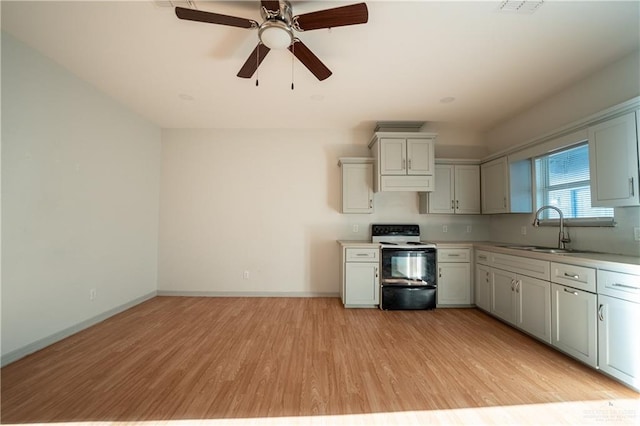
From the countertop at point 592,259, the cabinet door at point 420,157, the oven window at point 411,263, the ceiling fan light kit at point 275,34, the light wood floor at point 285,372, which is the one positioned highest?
the ceiling fan light kit at point 275,34

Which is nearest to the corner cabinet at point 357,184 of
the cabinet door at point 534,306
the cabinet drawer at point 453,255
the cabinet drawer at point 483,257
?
the cabinet drawer at point 453,255

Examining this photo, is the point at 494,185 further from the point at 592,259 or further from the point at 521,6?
the point at 521,6

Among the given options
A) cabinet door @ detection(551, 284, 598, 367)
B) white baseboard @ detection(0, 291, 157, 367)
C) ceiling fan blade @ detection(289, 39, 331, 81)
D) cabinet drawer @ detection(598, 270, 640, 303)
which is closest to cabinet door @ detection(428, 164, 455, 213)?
cabinet door @ detection(551, 284, 598, 367)

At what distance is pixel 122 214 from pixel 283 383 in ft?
10.1

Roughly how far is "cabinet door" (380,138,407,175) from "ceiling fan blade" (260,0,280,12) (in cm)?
230

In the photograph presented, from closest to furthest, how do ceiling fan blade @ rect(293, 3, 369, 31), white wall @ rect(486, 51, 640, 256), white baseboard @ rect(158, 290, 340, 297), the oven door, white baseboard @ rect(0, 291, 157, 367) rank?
ceiling fan blade @ rect(293, 3, 369, 31) < white baseboard @ rect(0, 291, 157, 367) < white wall @ rect(486, 51, 640, 256) < the oven door < white baseboard @ rect(158, 290, 340, 297)

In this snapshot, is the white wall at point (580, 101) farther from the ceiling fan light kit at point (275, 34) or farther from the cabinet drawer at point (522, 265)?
the ceiling fan light kit at point (275, 34)

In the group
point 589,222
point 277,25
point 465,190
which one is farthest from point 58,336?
point 589,222

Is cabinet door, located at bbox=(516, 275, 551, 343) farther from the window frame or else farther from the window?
the window

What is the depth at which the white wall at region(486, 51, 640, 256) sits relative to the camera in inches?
86.1

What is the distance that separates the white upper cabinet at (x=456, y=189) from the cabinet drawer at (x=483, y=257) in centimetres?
75

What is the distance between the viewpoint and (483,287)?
10.6ft

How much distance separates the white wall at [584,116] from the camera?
2.19 m

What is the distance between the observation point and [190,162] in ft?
13.2
